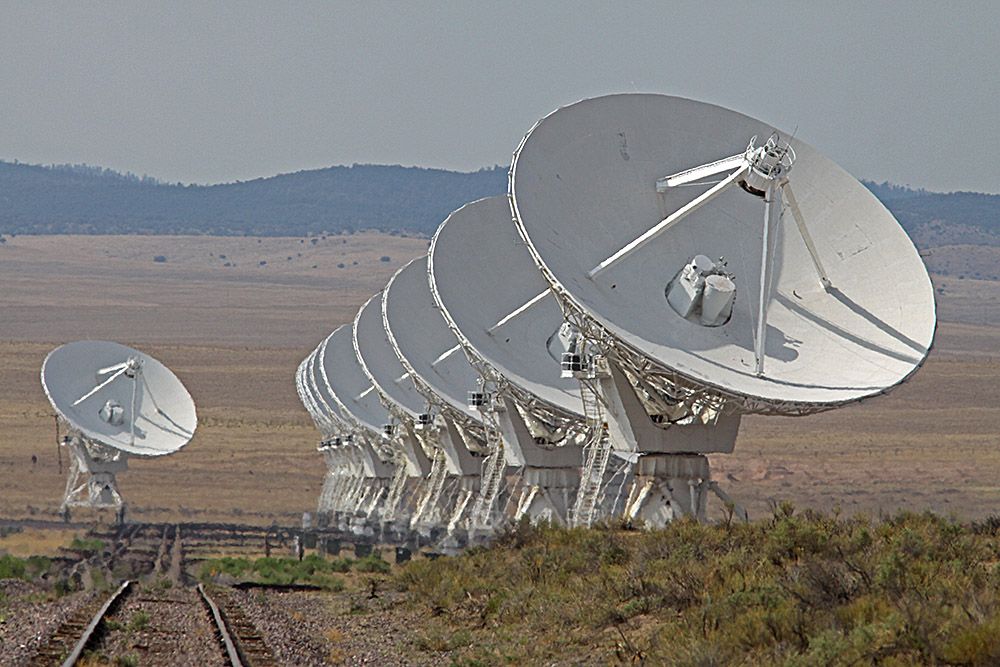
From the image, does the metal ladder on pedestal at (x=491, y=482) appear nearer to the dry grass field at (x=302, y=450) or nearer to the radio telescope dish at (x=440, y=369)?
the radio telescope dish at (x=440, y=369)

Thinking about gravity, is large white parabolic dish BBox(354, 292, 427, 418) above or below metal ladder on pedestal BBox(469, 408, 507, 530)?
above

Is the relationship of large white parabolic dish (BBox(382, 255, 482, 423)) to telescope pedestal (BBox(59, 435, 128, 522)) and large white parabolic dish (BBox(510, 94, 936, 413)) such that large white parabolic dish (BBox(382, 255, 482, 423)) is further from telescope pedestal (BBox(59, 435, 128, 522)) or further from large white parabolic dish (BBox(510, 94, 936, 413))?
telescope pedestal (BBox(59, 435, 128, 522))

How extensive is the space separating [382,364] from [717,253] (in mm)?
30460

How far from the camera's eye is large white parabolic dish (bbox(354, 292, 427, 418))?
6116cm

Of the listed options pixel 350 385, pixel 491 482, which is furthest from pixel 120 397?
pixel 491 482

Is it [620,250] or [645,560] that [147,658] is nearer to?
[645,560]

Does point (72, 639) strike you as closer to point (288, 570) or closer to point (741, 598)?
point (741, 598)

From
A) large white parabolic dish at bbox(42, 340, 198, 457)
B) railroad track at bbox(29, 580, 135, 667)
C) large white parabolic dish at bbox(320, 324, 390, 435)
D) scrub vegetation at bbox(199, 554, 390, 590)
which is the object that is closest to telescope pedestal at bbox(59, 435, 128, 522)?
large white parabolic dish at bbox(42, 340, 198, 457)

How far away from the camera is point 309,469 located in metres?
106

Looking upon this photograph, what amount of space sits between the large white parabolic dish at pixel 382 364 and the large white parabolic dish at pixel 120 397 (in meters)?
8.40

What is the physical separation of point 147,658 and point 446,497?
42529mm

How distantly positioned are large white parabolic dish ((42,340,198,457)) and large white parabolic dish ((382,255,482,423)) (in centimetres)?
1614

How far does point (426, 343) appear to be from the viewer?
53188mm

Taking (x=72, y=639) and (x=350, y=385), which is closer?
(x=72, y=639)
